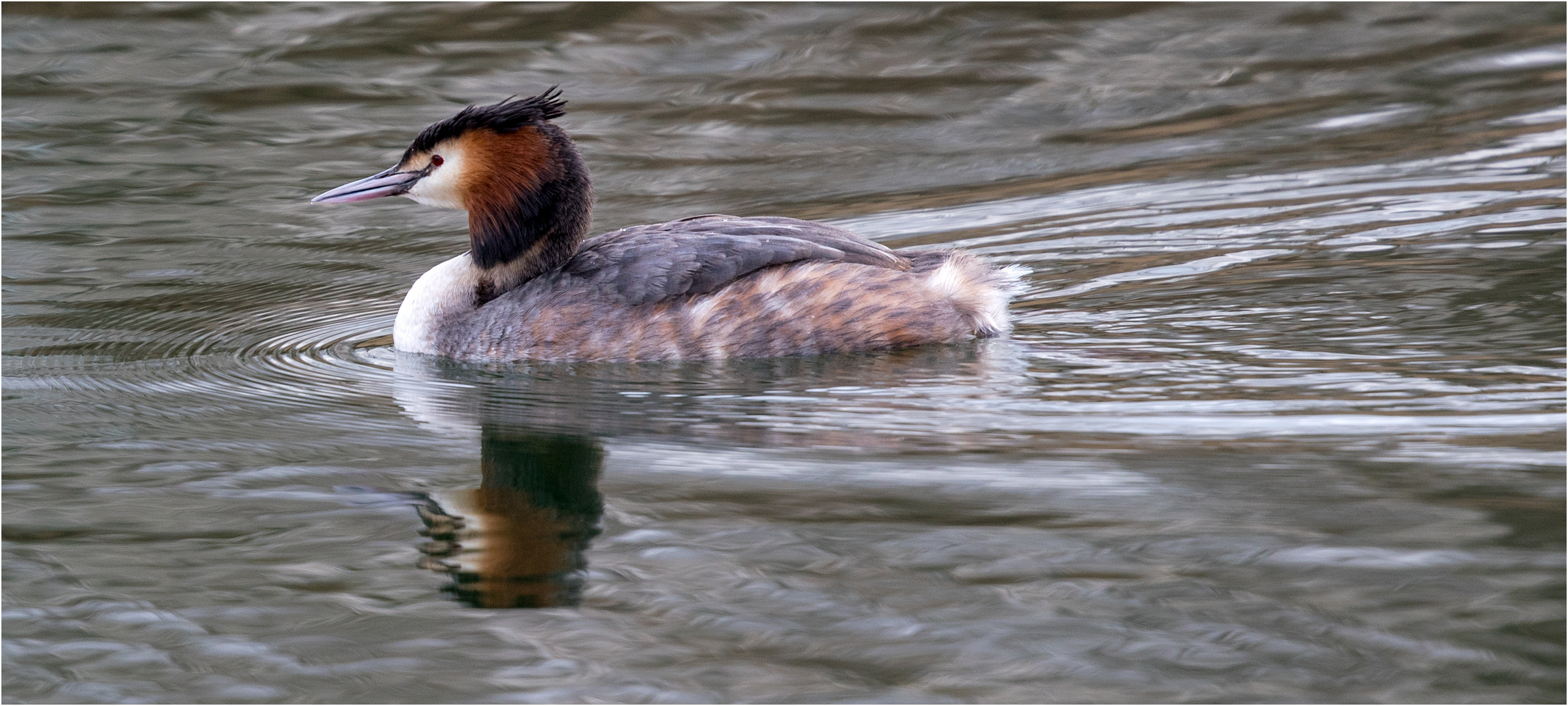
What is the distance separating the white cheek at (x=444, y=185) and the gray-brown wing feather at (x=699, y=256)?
516 mm

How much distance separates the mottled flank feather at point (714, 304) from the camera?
6.21m

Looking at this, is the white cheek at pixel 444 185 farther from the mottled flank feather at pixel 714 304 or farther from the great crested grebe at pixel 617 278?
the mottled flank feather at pixel 714 304

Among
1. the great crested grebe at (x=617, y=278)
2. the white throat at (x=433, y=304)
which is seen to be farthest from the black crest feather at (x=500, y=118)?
the white throat at (x=433, y=304)

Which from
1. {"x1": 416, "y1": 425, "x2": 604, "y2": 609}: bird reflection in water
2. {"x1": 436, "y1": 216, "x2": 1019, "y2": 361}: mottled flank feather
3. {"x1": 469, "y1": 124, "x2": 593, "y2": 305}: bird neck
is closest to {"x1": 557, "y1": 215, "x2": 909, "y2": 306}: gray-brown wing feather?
{"x1": 436, "y1": 216, "x2": 1019, "y2": 361}: mottled flank feather

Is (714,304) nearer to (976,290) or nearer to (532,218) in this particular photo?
(532,218)

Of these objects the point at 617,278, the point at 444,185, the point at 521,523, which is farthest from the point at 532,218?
the point at 521,523

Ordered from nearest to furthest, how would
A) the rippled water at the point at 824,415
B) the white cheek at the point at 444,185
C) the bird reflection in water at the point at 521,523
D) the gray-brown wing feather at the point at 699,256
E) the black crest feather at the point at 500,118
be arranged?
1. the rippled water at the point at 824,415
2. the bird reflection in water at the point at 521,523
3. the gray-brown wing feather at the point at 699,256
4. the black crest feather at the point at 500,118
5. the white cheek at the point at 444,185

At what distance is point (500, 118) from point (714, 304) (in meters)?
1.04

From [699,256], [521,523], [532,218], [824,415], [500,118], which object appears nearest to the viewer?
[521,523]

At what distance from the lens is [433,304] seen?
6.55 meters

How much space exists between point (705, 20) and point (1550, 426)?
8104 mm

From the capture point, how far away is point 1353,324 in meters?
6.17

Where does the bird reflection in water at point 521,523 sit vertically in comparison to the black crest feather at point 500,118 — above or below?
below

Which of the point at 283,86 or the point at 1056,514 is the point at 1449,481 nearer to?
the point at 1056,514
